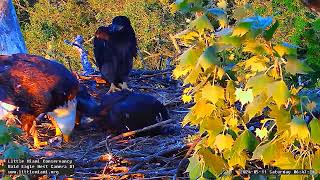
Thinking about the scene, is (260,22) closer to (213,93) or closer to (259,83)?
(259,83)

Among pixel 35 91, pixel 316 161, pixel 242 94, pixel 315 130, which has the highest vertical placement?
pixel 242 94

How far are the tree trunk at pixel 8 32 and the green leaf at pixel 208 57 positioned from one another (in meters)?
3.44

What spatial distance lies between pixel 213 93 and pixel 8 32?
350cm

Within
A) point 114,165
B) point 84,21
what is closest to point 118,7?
point 84,21

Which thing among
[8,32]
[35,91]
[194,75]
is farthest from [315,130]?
[8,32]

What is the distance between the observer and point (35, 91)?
3854 mm

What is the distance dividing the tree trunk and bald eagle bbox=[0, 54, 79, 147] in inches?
36.1

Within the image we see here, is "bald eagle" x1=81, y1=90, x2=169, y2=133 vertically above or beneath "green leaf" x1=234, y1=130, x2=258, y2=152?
beneath

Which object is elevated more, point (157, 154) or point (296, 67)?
point (296, 67)

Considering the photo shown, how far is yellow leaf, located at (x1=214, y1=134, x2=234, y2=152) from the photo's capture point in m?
1.88

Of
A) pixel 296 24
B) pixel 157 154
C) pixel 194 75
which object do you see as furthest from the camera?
pixel 296 24

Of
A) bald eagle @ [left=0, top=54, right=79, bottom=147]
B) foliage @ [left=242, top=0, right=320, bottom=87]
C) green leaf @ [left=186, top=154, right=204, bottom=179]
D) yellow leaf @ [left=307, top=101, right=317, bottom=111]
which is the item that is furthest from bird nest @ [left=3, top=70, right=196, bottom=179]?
foliage @ [left=242, top=0, right=320, bottom=87]

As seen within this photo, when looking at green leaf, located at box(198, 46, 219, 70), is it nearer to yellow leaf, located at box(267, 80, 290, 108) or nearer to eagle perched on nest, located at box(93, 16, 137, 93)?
yellow leaf, located at box(267, 80, 290, 108)

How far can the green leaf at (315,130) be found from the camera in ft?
5.61
